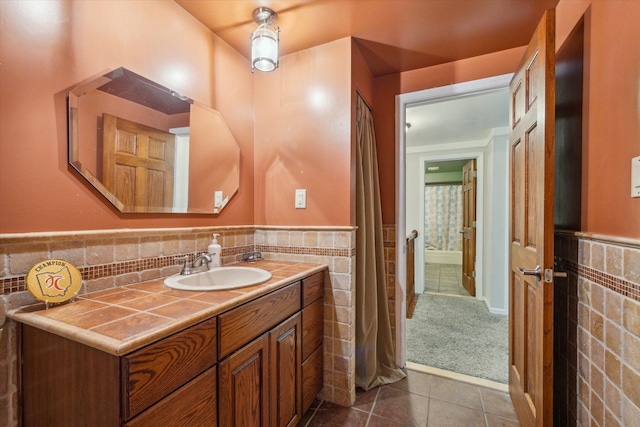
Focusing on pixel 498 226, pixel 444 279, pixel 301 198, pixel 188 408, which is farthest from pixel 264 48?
pixel 444 279

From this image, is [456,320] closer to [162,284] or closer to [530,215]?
[530,215]

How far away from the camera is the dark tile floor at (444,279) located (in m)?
4.14

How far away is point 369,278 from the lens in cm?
191

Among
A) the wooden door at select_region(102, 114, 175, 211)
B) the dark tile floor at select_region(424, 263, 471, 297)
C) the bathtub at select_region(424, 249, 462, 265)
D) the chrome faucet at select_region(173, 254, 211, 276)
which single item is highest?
the wooden door at select_region(102, 114, 175, 211)

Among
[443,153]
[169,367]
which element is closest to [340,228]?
[169,367]

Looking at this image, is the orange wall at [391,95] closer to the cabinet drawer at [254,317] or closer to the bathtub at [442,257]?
the cabinet drawer at [254,317]

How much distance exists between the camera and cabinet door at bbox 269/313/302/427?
122cm

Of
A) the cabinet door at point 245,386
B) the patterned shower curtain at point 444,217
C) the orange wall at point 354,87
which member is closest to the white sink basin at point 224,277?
the cabinet door at point 245,386

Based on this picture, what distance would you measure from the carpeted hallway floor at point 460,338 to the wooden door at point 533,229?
41cm

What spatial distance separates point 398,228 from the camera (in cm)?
213

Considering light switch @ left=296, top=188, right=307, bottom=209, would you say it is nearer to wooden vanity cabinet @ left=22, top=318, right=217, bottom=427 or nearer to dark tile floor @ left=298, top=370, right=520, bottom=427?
wooden vanity cabinet @ left=22, top=318, right=217, bottom=427

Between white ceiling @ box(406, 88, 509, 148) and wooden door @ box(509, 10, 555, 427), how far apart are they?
94cm

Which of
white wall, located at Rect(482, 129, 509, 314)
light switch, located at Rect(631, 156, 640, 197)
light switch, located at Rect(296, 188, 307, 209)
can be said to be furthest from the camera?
white wall, located at Rect(482, 129, 509, 314)

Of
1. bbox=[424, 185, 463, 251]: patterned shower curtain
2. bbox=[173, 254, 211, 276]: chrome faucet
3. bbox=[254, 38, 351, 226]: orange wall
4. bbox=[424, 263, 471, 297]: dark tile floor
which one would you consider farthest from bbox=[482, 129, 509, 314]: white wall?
bbox=[424, 185, 463, 251]: patterned shower curtain
